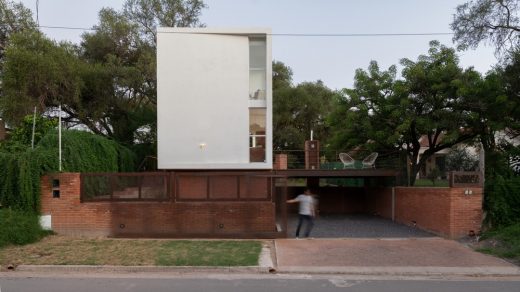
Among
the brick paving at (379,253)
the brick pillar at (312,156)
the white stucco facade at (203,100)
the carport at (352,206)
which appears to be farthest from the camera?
the brick pillar at (312,156)

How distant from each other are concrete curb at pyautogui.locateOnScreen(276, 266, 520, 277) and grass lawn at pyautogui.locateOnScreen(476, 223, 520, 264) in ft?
4.32

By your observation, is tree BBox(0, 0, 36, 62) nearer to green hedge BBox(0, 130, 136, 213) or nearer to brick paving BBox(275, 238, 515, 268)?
green hedge BBox(0, 130, 136, 213)

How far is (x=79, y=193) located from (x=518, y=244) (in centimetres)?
1201

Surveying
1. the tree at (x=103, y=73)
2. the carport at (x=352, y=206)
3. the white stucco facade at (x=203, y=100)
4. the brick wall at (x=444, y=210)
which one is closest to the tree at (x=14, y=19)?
the tree at (x=103, y=73)

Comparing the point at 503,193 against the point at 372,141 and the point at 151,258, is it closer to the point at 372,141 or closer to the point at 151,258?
the point at 372,141

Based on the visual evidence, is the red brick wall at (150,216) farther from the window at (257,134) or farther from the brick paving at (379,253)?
the window at (257,134)

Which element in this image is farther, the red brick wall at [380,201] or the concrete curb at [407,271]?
the red brick wall at [380,201]

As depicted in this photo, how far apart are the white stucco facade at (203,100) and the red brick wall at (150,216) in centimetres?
434

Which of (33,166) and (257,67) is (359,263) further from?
(257,67)

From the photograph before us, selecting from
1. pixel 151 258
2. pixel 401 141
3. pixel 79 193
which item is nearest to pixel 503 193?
pixel 401 141

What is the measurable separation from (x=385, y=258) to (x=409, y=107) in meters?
10.2

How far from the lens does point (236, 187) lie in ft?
47.0

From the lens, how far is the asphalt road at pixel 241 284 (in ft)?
25.8

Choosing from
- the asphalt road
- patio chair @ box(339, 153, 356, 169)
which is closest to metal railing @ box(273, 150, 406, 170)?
patio chair @ box(339, 153, 356, 169)
